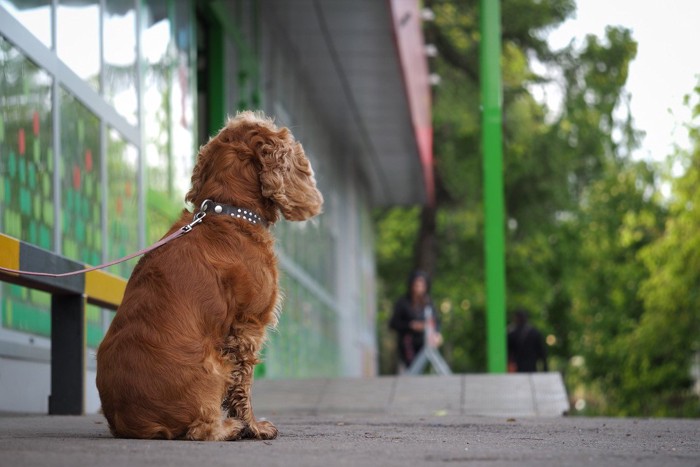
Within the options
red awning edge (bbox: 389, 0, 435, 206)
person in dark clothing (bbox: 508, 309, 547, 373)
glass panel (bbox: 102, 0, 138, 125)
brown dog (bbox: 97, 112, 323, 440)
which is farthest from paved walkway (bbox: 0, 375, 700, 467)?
person in dark clothing (bbox: 508, 309, 547, 373)

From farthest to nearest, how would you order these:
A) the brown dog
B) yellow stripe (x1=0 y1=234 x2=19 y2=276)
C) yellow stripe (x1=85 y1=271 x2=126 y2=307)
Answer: yellow stripe (x1=85 y1=271 x2=126 y2=307) < yellow stripe (x1=0 y1=234 x2=19 y2=276) < the brown dog

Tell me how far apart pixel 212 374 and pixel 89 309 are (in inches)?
212

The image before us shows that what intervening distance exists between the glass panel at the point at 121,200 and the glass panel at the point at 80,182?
1.16ft

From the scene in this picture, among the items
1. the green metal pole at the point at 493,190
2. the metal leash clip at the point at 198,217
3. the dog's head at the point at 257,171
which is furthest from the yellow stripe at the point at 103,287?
the green metal pole at the point at 493,190

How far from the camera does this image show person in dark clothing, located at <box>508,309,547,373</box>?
1889 centimetres

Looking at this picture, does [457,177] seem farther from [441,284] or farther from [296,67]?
[296,67]

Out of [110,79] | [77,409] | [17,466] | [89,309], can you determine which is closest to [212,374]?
[17,466]

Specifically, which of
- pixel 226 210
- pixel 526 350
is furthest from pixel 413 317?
pixel 226 210

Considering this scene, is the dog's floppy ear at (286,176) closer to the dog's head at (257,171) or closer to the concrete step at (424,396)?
the dog's head at (257,171)

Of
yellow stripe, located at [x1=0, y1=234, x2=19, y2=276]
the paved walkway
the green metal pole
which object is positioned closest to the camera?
the paved walkway

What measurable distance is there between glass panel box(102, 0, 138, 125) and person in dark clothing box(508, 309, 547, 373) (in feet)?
28.7

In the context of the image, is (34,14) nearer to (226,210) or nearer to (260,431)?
(226,210)

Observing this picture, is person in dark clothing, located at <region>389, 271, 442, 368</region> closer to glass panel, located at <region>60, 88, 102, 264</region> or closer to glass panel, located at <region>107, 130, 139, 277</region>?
glass panel, located at <region>107, 130, 139, 277</region>

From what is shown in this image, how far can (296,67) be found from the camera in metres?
21.7
